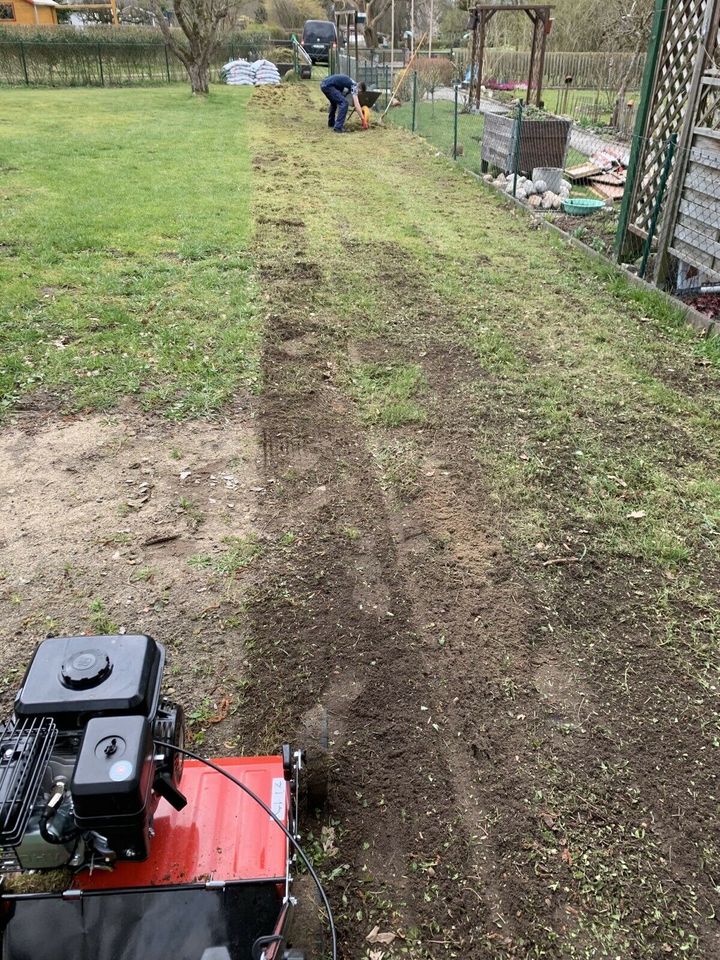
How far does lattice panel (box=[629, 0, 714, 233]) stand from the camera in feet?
22.1

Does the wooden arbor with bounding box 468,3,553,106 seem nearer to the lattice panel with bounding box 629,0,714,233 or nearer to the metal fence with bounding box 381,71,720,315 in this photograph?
the metal fence with bounding box 381,71,720,315

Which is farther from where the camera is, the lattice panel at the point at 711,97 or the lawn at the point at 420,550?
the lattice panel at the point at 711,97

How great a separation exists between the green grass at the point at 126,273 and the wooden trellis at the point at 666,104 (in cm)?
402

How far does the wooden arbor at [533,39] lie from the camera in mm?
16188

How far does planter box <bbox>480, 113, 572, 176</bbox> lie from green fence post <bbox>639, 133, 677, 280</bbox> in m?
4.44

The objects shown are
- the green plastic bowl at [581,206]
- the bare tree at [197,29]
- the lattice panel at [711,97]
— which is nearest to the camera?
the lattice panel at [711,97]

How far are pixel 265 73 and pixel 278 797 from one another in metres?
30.3

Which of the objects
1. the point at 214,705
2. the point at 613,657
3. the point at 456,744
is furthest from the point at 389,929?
the point at 613,657

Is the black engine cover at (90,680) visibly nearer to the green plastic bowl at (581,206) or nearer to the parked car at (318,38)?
the green plastic bowl at (581,206)

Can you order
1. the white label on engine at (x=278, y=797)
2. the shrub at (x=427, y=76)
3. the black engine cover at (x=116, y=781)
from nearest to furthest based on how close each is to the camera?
1. the black engine cover at (x=116, y=781)
2. the white label on engine at (x=278, y=797)
3. the shrub at (x=427, y=76)

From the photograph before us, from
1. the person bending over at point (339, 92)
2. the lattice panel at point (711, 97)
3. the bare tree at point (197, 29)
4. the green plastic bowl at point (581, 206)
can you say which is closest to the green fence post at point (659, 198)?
the lattice panel at point (711, 97)

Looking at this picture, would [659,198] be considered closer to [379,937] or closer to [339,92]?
[379,937]

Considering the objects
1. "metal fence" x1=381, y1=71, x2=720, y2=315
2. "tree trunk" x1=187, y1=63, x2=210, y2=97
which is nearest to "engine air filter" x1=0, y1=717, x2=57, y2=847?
"metal fence" x1=381, y1=71, x2=720, y2=315

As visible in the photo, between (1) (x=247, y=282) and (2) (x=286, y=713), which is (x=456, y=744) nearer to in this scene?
(2) (x=286, y=713)
